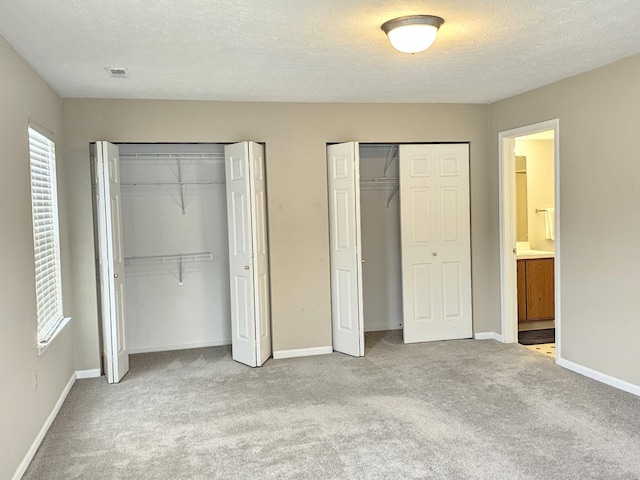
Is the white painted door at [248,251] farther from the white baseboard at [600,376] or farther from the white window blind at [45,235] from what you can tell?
the white baseboard at [600,376]

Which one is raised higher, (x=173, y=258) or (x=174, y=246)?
(x=174, y=246)

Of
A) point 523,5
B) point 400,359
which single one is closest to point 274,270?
point 400,359

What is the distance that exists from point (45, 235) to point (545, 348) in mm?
4391

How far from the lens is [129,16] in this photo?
2.72m

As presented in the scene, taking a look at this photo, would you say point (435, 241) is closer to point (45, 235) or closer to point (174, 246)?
point (174, 246)

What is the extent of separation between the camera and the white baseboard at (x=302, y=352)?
5078 millimetres

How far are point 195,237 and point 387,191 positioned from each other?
206 centimetres

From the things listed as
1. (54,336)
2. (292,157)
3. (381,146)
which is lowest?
(54,336)

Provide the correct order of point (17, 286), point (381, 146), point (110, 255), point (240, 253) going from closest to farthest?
1. point (17, 286)
2. point (110, 255)
3. point (240, 253)
4. point (381, 146)

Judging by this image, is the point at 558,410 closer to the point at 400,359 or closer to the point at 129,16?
the point at 400,359

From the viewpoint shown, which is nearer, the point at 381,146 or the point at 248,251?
the point at 248,251

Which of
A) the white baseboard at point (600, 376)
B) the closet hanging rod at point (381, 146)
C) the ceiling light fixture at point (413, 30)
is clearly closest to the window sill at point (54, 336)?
the ceiling light fixture at point (413, 30)

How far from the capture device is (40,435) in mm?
3330

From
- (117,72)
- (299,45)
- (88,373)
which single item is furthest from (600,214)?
(88,373)
